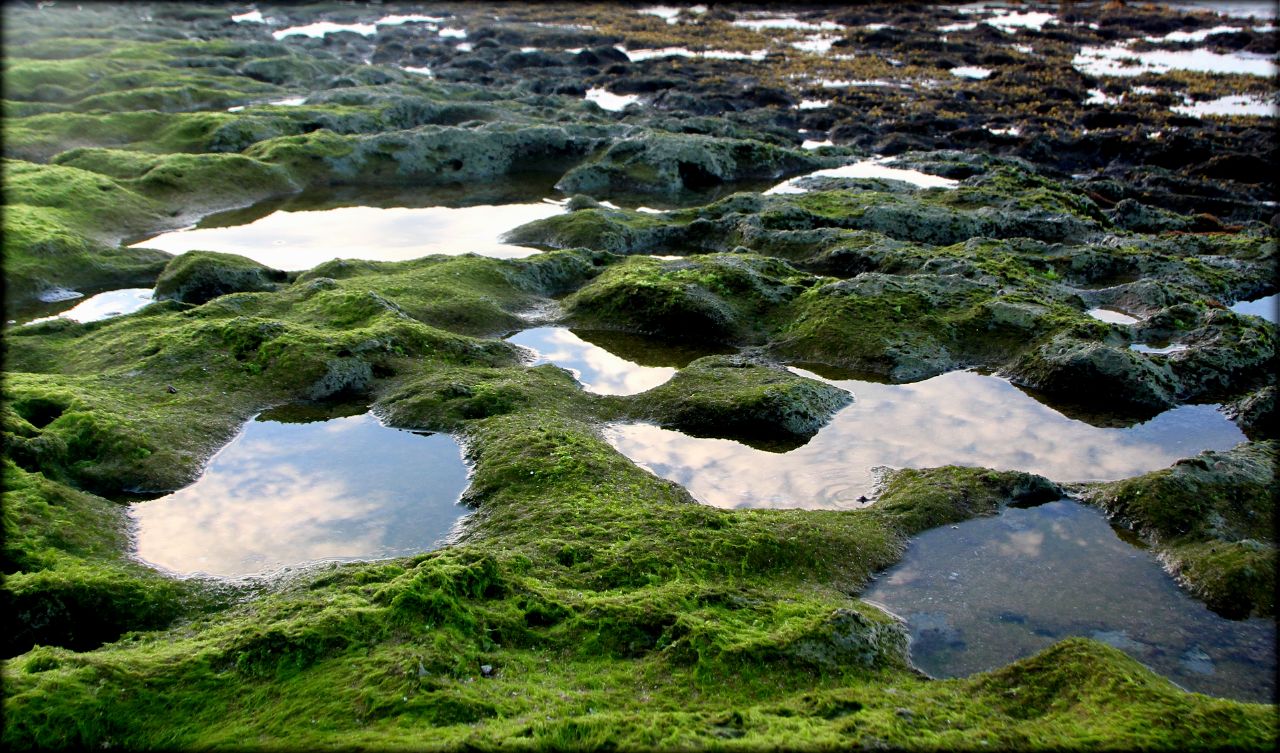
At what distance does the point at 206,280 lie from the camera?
67.0 feet

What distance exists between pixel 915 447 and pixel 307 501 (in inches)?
381

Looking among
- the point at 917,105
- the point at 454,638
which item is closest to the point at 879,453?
the point at 454,638

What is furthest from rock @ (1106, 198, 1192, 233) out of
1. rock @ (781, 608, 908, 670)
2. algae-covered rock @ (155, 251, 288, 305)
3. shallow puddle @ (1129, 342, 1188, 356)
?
algae-covered rock @ (155, 251, 288, 305)

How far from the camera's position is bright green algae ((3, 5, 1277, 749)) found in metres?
7.34

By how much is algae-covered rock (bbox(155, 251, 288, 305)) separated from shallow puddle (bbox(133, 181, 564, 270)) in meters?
2.67

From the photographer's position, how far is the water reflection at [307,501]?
1148cm

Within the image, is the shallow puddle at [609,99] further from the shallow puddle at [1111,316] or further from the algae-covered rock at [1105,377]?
the algae-covered rock at [1105,377]

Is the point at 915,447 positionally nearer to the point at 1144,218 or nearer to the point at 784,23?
the point at 1144,218

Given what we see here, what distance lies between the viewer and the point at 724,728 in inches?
280

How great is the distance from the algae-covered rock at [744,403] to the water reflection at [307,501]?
389 cm

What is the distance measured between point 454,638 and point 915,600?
550 cm

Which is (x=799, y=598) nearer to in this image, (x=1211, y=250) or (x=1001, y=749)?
(x=1001, y=749)

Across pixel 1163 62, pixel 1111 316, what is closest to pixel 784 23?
pixel 1163 62

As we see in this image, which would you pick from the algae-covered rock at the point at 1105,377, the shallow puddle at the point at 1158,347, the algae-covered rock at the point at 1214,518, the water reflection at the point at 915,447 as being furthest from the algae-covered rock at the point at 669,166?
the algae-covered rock at the point at 1214,518
